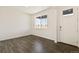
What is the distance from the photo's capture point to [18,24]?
251 centimetres

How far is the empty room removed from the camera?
1911 millimetres

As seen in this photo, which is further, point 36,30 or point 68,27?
point 68,27

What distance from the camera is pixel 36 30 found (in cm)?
247

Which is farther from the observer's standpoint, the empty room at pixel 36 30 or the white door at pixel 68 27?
the white door at pixel 68 27

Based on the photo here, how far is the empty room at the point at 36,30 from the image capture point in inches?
75.2

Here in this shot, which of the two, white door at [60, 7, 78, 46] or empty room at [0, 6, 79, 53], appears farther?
white door at [60, 7, 78, 46]
